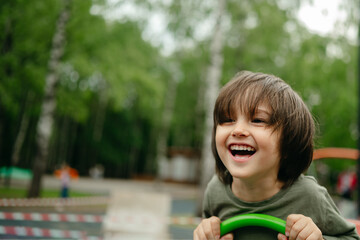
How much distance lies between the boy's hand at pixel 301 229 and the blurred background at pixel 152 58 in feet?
1.89

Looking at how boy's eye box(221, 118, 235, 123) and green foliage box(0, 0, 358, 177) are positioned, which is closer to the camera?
boy's eye box(221, 118, 235, 123)

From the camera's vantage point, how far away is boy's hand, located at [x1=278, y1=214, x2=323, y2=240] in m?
1.56

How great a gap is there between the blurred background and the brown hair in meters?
0.28

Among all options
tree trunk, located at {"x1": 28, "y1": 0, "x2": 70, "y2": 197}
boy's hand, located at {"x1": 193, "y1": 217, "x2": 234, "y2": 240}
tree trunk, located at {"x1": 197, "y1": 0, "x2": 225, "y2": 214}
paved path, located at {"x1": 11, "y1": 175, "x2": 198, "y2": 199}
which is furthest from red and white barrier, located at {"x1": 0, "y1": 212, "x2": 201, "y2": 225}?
paved path, located at {"x1": 11, "y1": 175, "x2": 198, "y2": 199}

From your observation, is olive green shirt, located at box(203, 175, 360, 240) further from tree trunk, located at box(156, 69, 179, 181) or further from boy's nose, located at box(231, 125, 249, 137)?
tree trunk, located at box(156, 69, 179, 181)

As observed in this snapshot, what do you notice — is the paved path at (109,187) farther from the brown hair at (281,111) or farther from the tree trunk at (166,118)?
the brown hair at (281,111)

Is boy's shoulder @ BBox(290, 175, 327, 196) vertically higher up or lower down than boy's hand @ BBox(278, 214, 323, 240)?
higher up

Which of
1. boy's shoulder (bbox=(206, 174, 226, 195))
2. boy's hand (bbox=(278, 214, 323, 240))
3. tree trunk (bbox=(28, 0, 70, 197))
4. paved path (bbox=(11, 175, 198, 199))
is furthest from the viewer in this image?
paved path (bbox=(11, 175, 198, 199))

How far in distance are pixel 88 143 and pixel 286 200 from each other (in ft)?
122

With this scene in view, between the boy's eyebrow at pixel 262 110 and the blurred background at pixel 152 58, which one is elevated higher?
the blurred background at pixel 152 58

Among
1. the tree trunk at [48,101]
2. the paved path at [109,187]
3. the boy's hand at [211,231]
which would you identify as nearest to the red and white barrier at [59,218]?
the tree trunk at [48,101]

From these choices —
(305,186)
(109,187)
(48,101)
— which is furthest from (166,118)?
(305,186)

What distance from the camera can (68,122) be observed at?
3447cm

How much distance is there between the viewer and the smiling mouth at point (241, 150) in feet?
5.37
